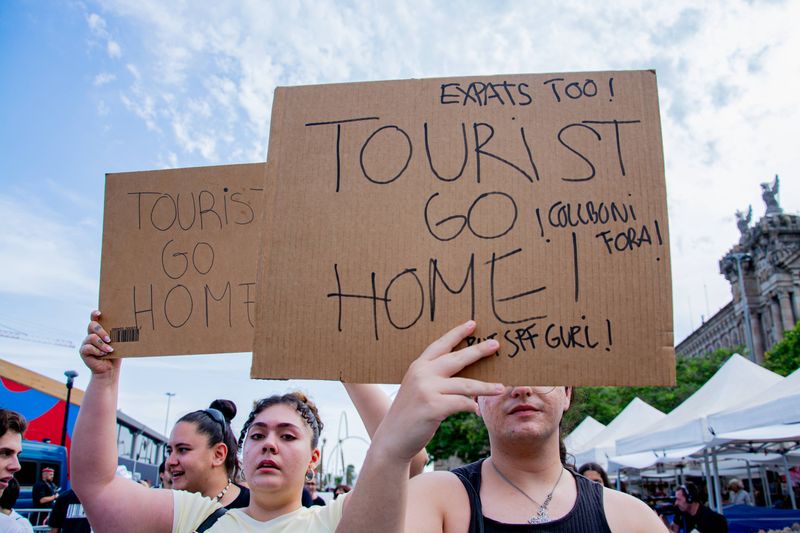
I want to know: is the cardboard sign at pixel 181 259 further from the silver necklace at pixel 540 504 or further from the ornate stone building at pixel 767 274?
the ornate stone building at pixel 767 274

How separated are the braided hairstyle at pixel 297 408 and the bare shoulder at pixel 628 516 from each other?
138 cm

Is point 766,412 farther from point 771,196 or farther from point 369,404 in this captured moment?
point 771,196

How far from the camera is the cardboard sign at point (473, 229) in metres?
1.47

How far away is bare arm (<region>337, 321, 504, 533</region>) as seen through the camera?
3.99ft

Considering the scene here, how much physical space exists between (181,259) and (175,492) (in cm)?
97

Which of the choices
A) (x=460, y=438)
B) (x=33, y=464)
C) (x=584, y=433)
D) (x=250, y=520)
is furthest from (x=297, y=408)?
(x=460, y=438)

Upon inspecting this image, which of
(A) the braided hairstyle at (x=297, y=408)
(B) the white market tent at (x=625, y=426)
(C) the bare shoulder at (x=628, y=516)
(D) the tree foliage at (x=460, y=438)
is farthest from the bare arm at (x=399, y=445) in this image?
(D) the tree foliage at (x=460, y=438)

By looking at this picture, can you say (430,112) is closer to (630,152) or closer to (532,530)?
(630,152)

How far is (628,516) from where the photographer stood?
5.85 ft

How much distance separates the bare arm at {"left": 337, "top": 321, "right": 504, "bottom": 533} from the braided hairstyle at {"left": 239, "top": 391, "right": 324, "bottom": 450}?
4.99 ft

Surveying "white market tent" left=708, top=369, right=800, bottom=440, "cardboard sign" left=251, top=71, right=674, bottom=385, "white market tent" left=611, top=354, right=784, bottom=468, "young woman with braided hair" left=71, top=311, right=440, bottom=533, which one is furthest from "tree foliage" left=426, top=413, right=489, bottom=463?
"cardboard sign" left=251, top=71, right=674, bottom=385

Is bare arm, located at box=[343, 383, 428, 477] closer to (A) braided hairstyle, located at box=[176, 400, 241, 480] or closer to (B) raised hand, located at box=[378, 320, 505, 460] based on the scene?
(B) raised hand, located at box=[378, 320, 505, 460]

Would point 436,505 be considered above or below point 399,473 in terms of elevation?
below

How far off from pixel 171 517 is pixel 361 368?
137 centimetres
